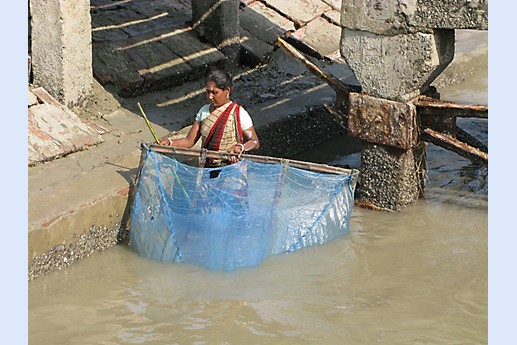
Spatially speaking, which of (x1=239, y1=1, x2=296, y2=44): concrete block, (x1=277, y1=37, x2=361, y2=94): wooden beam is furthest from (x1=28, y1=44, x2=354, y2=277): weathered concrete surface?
(x1=277, y1=37, x2=361, y2=94): wooden beam

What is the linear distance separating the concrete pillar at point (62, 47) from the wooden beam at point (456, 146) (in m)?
3.33

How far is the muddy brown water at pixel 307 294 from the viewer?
243 inches

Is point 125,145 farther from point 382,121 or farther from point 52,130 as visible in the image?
point 382,121

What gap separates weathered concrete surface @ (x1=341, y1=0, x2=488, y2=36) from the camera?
6.83 metres

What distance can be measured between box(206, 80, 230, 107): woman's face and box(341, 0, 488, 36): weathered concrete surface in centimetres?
117

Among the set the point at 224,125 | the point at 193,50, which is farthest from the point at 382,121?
the point at 193,50

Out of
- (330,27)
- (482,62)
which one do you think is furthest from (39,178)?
(482,62)

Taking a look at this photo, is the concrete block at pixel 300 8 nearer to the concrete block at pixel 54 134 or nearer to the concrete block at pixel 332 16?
the concrete block at pixel 332 16

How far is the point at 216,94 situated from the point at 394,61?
1.43 m

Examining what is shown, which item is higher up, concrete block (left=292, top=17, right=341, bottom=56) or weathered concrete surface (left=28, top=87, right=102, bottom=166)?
concrete block (left=292, top=17, right=341, bottom=56)

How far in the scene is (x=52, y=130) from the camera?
26.7 feet

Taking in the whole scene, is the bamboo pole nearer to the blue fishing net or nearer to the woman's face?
the blue fishing net

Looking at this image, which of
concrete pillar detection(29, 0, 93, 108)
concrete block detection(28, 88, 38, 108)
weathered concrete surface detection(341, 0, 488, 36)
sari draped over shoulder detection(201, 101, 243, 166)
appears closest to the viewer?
weathered concrete surface detection(341, 0, 488, 36)

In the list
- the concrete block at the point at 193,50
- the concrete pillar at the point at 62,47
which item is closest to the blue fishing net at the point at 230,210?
the concrete pillar at the point at 62,47
